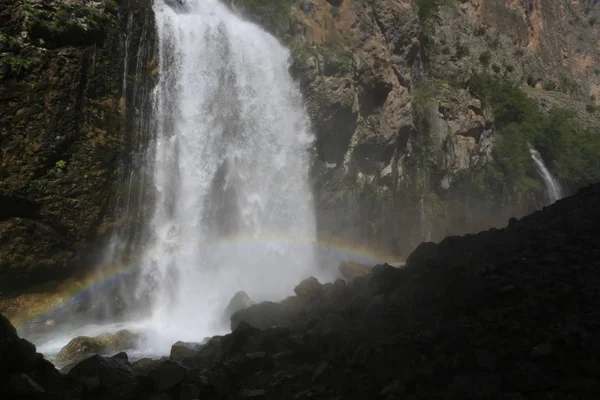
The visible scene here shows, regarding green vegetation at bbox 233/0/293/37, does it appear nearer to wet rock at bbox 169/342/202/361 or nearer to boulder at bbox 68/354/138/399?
wet rock at bbox 169/342/202/361

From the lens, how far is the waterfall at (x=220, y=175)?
16.2 metres

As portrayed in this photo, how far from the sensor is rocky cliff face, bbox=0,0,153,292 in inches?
501

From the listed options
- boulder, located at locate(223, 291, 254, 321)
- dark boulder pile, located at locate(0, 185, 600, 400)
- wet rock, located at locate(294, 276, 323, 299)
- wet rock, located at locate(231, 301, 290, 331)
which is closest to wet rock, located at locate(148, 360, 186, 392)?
dark boulder pile, located at locate(0, 185, 600, 400)

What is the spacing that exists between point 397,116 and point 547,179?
17.0 metres

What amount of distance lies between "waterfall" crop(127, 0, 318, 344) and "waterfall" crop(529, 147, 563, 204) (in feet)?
72.2

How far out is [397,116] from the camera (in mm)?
24656

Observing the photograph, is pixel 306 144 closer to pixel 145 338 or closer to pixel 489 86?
pixel 145 338

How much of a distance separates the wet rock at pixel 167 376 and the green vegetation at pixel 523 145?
25756 mm

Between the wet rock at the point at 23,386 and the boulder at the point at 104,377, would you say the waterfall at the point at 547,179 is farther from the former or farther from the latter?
the wet rock at the point at 23,386

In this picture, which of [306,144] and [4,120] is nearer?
[4,120]

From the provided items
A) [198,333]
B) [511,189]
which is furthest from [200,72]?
[511,189]

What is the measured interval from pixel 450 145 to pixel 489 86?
988 cm

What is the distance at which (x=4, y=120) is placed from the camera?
41.2 feet

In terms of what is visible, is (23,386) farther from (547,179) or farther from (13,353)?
(547,179)
